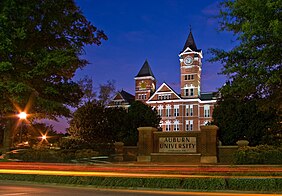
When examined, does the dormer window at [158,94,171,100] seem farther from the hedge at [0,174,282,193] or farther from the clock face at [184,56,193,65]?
the hedge at [0,174,282,193]

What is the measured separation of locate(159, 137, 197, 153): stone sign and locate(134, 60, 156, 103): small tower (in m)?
56.2

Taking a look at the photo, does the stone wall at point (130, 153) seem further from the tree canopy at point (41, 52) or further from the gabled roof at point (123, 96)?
the gabled roof at point (123, 96)

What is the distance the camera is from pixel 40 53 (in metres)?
24.5

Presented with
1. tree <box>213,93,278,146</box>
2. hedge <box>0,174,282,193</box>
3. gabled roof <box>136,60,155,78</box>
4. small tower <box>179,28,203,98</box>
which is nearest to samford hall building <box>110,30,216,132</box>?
small tower <box>179,28,203,98</box>

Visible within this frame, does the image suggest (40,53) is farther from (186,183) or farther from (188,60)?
(188,60)

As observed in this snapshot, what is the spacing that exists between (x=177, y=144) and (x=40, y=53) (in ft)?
41.1

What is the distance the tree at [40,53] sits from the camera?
74.3 feet

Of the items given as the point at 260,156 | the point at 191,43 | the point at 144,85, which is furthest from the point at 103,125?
the point at 191,43

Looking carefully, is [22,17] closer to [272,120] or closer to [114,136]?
[114,136]

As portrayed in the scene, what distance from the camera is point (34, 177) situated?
47.9ft

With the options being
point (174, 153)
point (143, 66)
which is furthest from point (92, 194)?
point (143, 66)

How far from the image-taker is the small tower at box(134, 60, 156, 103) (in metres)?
84.4

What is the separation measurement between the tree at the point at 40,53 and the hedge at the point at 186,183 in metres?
10.4

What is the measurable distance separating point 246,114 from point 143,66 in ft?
175
